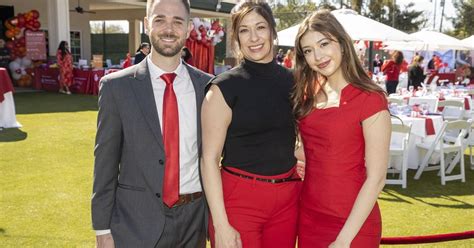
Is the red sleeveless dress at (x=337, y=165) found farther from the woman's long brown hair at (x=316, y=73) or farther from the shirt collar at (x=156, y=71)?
the shirt collar at (x=156, y=71)

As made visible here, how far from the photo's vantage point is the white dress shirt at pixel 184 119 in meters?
2.16

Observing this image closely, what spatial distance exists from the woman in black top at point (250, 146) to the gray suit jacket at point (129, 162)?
0.23m

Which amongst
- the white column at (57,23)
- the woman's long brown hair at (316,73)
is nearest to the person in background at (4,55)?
the white column at (57,23)

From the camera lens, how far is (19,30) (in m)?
17.8

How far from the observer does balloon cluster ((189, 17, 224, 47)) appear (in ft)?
55.0

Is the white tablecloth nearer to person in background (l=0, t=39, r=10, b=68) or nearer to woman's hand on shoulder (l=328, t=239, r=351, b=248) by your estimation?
woman's hand on shoulder (l=328, t=239, r=351, b=248)

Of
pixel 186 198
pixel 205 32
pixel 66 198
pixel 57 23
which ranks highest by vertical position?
pixel 57 23

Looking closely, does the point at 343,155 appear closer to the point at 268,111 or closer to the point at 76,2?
the point at 268,111

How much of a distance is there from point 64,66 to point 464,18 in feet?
163

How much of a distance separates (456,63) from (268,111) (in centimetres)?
2827

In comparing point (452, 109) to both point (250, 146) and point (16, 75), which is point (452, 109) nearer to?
point (250, 146)

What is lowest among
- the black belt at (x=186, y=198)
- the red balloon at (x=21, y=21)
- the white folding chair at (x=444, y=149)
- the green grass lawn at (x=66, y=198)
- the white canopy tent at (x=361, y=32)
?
the green grass lawn at (x=66, y=198)

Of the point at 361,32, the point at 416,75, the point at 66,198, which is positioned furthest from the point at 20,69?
the point at 416,75

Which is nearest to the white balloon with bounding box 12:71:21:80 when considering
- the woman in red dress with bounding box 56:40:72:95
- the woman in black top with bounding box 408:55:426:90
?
the woman in red dress with bounding box 56:40:72:95
